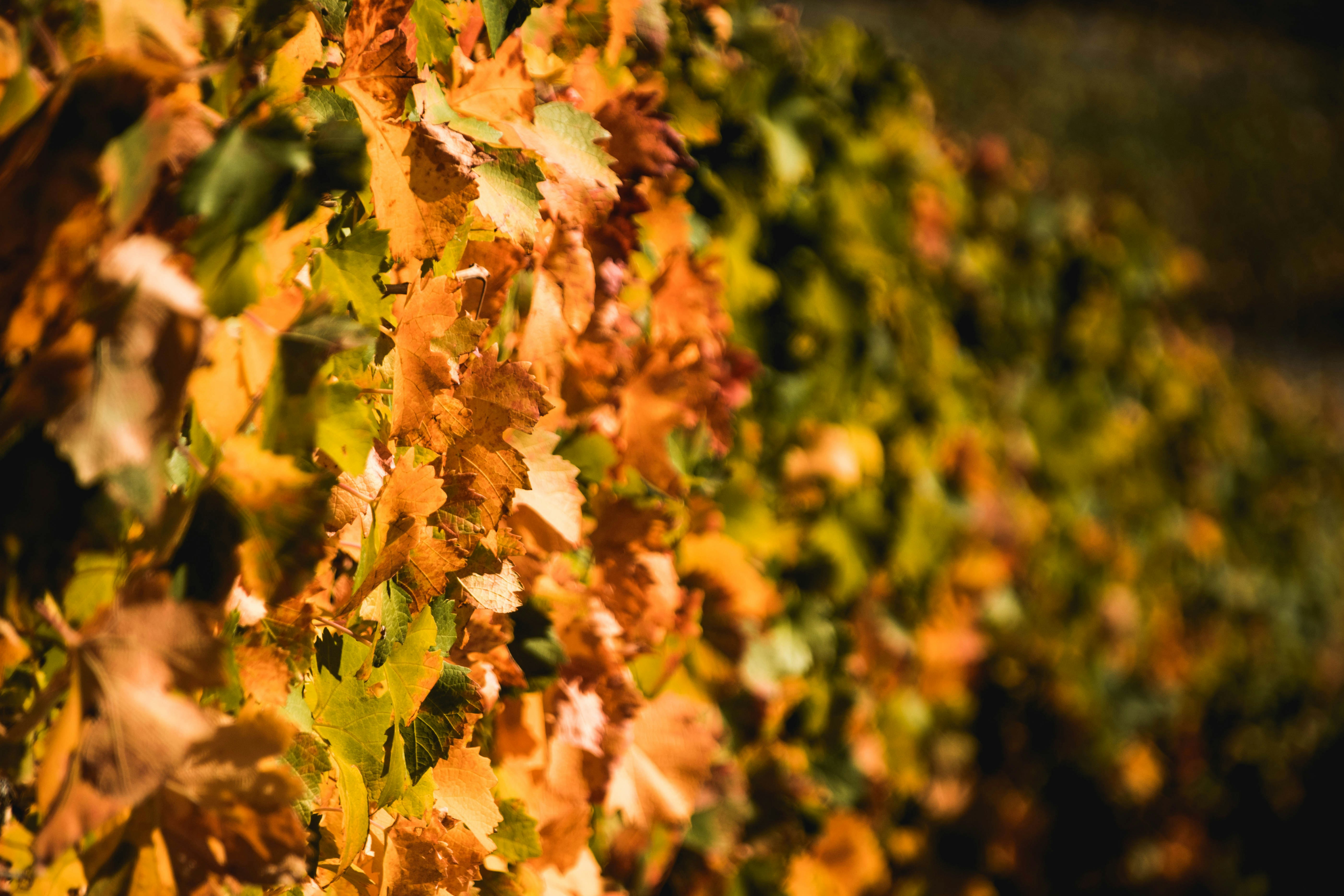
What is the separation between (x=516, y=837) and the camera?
117 centimetres

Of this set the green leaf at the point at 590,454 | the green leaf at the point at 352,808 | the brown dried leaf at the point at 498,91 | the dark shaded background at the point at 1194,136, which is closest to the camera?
the green leaf at the point at 352,808

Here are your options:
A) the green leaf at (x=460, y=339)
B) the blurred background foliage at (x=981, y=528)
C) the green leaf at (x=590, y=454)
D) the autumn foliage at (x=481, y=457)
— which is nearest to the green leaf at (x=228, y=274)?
the autumn foliage at (x=481, y=457)

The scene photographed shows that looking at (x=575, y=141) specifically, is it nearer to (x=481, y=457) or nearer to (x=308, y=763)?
(x=481, y=457)

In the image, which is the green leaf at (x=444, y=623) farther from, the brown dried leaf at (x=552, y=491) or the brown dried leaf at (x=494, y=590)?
the brown dried leaf at (x=552, y=491)

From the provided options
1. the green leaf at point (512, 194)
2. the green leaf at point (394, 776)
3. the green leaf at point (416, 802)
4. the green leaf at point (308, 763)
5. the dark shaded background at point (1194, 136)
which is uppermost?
the green leaf at point (512, 194)

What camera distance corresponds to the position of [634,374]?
Result: 1.45 m

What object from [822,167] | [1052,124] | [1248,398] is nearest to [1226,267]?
[1052,124]

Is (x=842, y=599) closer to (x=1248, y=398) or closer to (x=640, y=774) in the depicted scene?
(x=640, y=774)

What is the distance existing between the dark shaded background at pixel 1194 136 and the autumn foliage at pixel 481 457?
7.56 metres

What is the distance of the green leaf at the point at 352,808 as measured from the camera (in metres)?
0.88

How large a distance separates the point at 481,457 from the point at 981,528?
2.23 meters

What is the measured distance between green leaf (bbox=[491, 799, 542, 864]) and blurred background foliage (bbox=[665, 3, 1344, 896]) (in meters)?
0.60

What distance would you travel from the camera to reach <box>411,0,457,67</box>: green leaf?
103 centimetres

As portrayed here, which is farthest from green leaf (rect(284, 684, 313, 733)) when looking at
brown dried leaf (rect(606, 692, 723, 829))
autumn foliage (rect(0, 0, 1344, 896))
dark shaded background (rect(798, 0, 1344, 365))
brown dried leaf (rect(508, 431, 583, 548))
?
dark shaded background (rect(798, 0, 1344, 365))
